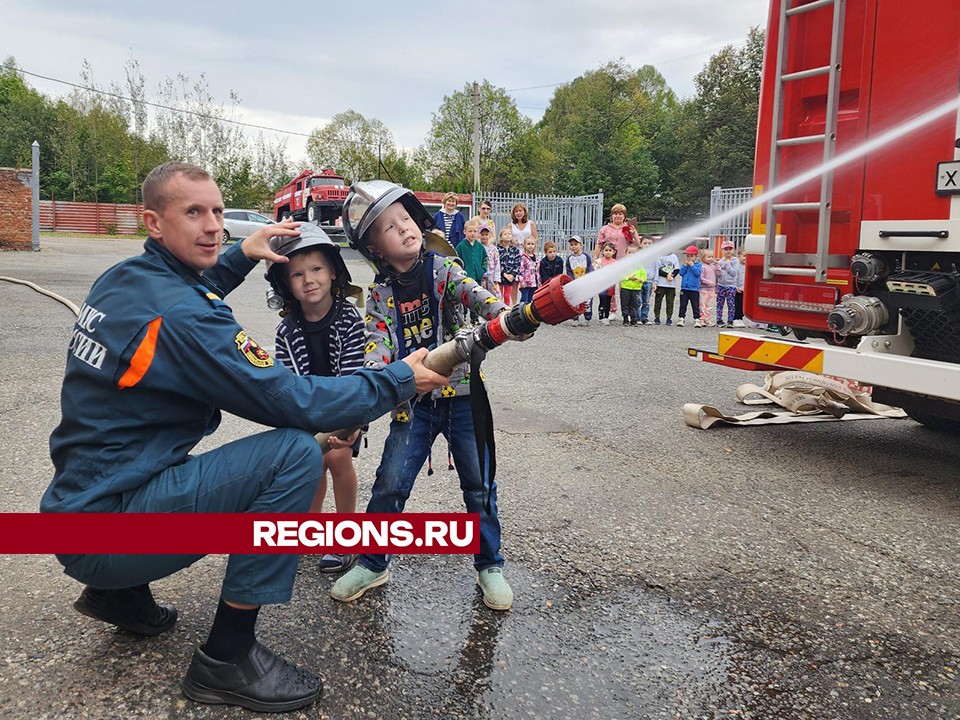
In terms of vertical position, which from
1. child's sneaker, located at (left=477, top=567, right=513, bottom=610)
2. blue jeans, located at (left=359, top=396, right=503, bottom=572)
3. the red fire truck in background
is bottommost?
child's sneaker, located at (left=477, top=567, right=513, bottom=610)

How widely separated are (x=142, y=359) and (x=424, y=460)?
130 centimetres

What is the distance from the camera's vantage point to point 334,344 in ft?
11.5

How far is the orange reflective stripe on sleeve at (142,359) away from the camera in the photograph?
227cm

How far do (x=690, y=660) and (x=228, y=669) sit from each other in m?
1.60

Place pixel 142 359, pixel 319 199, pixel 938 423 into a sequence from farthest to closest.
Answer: pixel 319 199
pixel 938 423
pixel 142 359

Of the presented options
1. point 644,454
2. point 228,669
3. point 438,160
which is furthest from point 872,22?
point 438,160

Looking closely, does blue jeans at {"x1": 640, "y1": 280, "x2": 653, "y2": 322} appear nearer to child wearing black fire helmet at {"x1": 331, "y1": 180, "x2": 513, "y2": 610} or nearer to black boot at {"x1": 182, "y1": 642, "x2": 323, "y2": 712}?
child wearing black fire helmet at {"x1": 331, "y1": 180, "x2": 513, "y2": 610}

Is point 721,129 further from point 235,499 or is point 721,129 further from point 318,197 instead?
point 235,499

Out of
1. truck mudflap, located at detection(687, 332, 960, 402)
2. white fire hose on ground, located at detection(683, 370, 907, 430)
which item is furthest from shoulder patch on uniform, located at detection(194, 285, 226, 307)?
white fire hose on ground, located at detection(683, 370, 907, 430)

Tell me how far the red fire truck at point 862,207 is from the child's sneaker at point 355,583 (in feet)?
10.1

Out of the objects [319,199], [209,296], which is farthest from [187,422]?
[319,199]

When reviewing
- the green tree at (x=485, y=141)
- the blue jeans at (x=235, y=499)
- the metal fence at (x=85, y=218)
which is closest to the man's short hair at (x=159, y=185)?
the blue jeans at (x=235, y=499)

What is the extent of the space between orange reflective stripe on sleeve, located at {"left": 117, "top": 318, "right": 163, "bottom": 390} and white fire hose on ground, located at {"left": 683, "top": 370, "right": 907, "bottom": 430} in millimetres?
4595

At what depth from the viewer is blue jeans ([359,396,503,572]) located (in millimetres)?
3182
